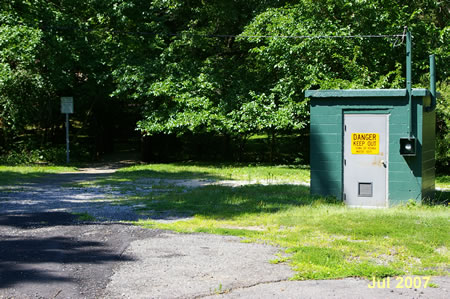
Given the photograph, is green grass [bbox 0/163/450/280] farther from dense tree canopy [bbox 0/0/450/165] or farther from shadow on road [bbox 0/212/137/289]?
dense tree canopy [bbox 0/0/450/165]

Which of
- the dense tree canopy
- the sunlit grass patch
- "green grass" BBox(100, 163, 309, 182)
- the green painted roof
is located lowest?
the sunlit grass patch

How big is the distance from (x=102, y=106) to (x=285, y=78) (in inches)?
424

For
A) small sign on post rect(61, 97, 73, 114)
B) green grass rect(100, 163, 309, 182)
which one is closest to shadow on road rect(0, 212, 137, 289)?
green grass rect(100, 163, 309, 182)

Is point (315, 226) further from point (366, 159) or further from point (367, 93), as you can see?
point (367, 93)

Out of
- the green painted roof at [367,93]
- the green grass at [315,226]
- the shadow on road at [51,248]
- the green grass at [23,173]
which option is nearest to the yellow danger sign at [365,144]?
the green painted roof at [367,93]

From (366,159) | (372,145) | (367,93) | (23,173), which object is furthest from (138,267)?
(23,173)

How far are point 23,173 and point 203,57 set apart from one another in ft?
31.6

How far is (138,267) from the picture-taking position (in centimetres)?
639

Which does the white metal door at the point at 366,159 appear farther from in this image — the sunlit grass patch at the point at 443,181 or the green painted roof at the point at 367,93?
the sunlit grass patch at the point at 443,181

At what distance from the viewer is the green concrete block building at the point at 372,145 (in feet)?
37.6

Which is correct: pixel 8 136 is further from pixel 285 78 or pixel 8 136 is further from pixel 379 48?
pixel 379 48

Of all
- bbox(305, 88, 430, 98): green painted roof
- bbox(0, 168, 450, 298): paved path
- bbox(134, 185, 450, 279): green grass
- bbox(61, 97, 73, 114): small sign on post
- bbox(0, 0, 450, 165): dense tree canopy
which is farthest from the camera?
bbox(61, 97, 73, 114): small sign on post

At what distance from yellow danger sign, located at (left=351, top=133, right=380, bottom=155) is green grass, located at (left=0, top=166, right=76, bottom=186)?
9815 mm

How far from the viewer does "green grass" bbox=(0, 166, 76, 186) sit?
53.9 ft
